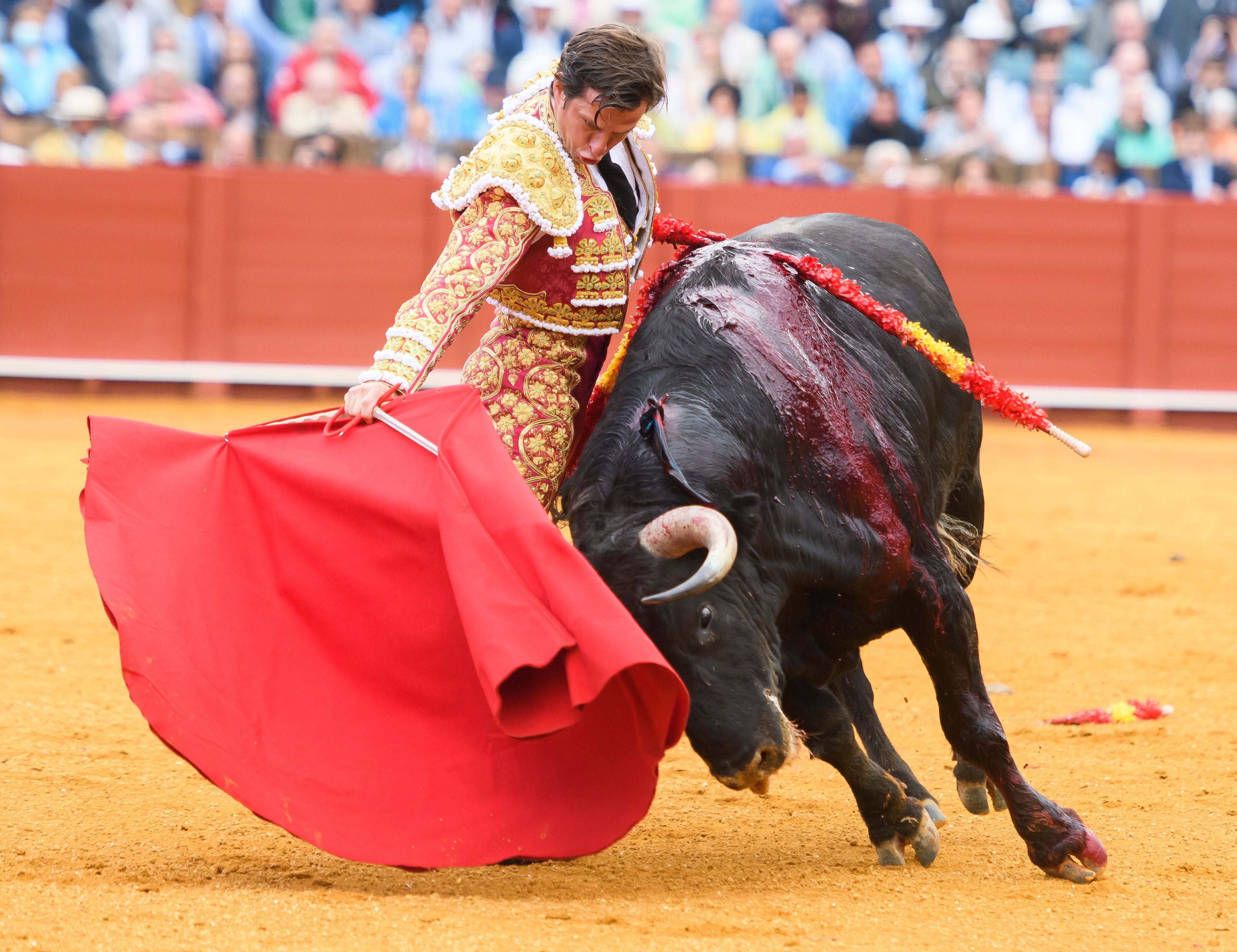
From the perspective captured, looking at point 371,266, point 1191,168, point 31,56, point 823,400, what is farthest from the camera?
point 1191,168

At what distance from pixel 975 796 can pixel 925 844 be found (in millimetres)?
248

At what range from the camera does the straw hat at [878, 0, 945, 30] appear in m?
9.88

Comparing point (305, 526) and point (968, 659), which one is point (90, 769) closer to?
point (305, 526)

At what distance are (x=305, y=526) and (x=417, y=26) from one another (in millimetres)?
7232

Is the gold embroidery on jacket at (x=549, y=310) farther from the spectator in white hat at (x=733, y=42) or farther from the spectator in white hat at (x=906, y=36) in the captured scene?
the spectator in white hat at (x=906, y=36)

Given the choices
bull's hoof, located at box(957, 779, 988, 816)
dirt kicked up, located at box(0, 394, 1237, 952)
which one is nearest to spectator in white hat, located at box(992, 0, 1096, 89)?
dirt kicked up, located at box(0, 394, 1237, 952)

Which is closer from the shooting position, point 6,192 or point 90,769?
point 90,769

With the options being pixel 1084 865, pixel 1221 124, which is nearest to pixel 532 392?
pixel 1084 865

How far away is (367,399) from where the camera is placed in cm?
254

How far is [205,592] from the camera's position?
99.6 inches

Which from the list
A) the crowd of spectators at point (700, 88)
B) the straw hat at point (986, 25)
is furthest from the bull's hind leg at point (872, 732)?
the straw hat at point (986, 25)

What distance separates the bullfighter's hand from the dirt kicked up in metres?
0.75

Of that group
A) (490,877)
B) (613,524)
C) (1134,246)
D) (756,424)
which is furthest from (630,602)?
(1134,246)

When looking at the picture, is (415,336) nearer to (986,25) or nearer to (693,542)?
(693,542)
